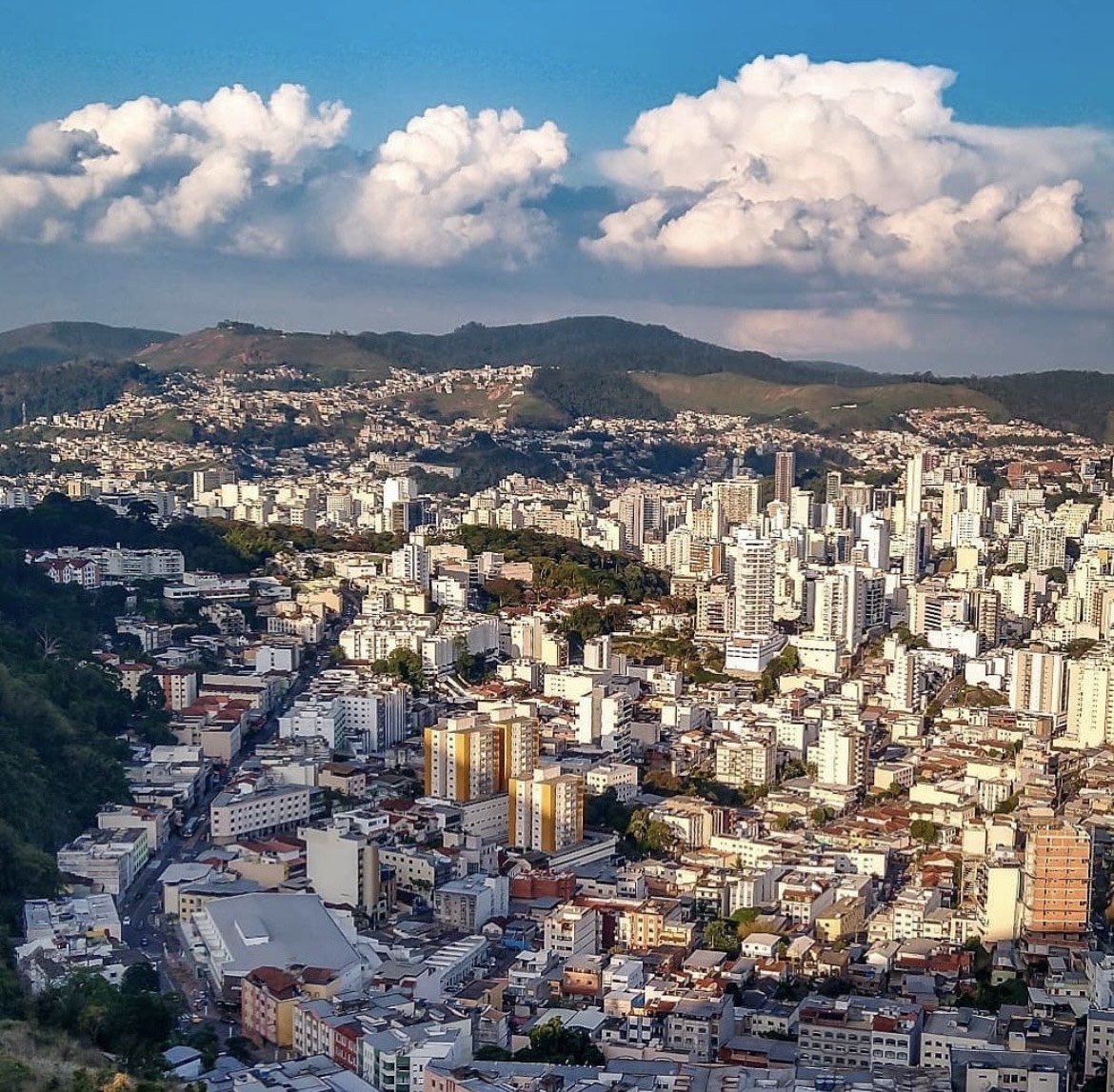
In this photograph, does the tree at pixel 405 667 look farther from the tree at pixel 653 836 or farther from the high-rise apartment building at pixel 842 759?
the tree at pixel 653 836

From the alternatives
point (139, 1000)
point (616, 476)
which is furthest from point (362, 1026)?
point (616, 476)

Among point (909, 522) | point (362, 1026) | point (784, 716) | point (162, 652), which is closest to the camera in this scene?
point (362, 1026)

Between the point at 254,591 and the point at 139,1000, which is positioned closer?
the point at 139,1000

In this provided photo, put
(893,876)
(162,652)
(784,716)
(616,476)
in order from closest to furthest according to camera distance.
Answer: (893,876) → (784,716) → (162,652) → (616,476)

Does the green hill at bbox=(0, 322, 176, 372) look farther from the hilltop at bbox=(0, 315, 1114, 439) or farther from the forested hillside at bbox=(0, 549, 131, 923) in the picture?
the forested hillside at bbox=(0, 549, 131, 923)

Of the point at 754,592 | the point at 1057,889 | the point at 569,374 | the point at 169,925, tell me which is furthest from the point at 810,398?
the point at 169,925

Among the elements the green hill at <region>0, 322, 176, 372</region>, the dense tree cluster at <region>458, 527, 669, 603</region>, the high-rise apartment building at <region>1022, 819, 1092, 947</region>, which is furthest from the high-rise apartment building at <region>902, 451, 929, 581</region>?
the green hill at <region>0, 322, 176, 372</region>

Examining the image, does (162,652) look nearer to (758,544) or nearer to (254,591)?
(254,591)
